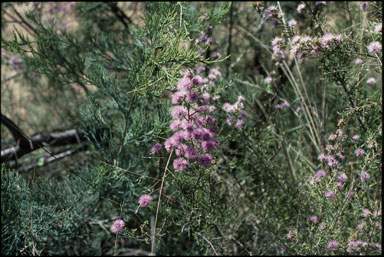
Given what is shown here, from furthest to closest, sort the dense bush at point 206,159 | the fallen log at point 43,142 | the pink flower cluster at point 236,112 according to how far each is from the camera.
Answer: the fallen log at point 43,142
the pink flower cluster at point 236,112
the dense bush at point 206,159

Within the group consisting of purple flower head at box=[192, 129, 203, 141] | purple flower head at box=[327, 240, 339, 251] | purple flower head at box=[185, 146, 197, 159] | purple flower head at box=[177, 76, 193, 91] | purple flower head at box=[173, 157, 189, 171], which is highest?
purple flower head at box=[177, 76, 193, 91]

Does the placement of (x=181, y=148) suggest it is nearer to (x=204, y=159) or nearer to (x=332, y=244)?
(x=204, y=159)

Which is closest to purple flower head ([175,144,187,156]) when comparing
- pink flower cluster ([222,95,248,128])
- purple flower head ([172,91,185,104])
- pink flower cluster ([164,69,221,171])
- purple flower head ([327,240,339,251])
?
pink flower cluster ([164,69,221,171])

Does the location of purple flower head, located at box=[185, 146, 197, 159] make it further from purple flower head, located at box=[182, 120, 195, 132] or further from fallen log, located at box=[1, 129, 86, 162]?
fallen log, located at box=[1, 129, 86, 162]

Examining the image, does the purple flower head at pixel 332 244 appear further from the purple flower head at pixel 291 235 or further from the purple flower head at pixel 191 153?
the purple flower head at pixel 191 153

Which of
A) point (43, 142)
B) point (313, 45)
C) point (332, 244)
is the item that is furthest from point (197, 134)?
point (43, 142)

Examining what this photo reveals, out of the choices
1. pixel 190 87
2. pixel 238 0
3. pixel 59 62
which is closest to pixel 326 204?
pixel 190 87

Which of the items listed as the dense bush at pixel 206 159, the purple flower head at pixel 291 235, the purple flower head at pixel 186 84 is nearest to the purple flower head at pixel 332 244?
the dense bush at pixel 206 159

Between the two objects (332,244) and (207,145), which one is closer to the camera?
(207,145)

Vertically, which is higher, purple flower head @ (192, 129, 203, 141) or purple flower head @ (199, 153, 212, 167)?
purple flower head @ (192, 129, 203, 141)

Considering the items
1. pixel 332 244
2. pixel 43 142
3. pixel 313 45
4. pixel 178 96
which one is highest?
pixel 313 45

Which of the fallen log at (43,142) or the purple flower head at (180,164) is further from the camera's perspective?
the fallen log at (43,142)

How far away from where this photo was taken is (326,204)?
143 cm

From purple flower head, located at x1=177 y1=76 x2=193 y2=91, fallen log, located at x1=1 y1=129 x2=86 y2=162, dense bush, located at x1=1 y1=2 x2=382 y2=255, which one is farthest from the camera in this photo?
fallen log, located at x1=1 y1=129 x2=86 y2=162
